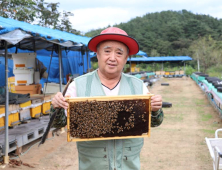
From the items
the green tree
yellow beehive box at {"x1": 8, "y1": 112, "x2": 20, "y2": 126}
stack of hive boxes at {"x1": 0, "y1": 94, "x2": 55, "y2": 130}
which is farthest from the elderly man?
the green tree

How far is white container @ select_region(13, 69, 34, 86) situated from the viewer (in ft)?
25.6

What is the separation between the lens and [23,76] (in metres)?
7.89

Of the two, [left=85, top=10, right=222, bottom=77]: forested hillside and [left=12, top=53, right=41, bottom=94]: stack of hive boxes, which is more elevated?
[left=85, top=10, right=222, bottom=77]: forested hillside

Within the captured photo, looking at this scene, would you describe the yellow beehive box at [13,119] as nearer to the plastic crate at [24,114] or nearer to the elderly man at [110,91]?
the plastic crate at [24,114]

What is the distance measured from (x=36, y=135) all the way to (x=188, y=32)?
79568mm

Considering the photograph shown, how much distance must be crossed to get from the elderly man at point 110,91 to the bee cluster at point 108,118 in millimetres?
98

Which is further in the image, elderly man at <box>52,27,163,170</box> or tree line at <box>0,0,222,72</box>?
tree line at <box>0,0,222,72</box>

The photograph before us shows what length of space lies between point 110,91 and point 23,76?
20.1ft

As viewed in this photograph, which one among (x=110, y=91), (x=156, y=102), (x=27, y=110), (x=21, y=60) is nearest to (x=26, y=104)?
(x=27, y=110)

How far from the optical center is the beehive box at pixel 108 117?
2225 millimetres

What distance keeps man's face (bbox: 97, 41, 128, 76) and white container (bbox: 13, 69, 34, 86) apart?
19.7ft

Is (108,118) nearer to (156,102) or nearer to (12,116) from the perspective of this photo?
(156,102)

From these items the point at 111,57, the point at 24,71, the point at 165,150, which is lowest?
the point at 165,150

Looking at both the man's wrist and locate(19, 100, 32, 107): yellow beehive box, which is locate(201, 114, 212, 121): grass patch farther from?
the man's wrist
